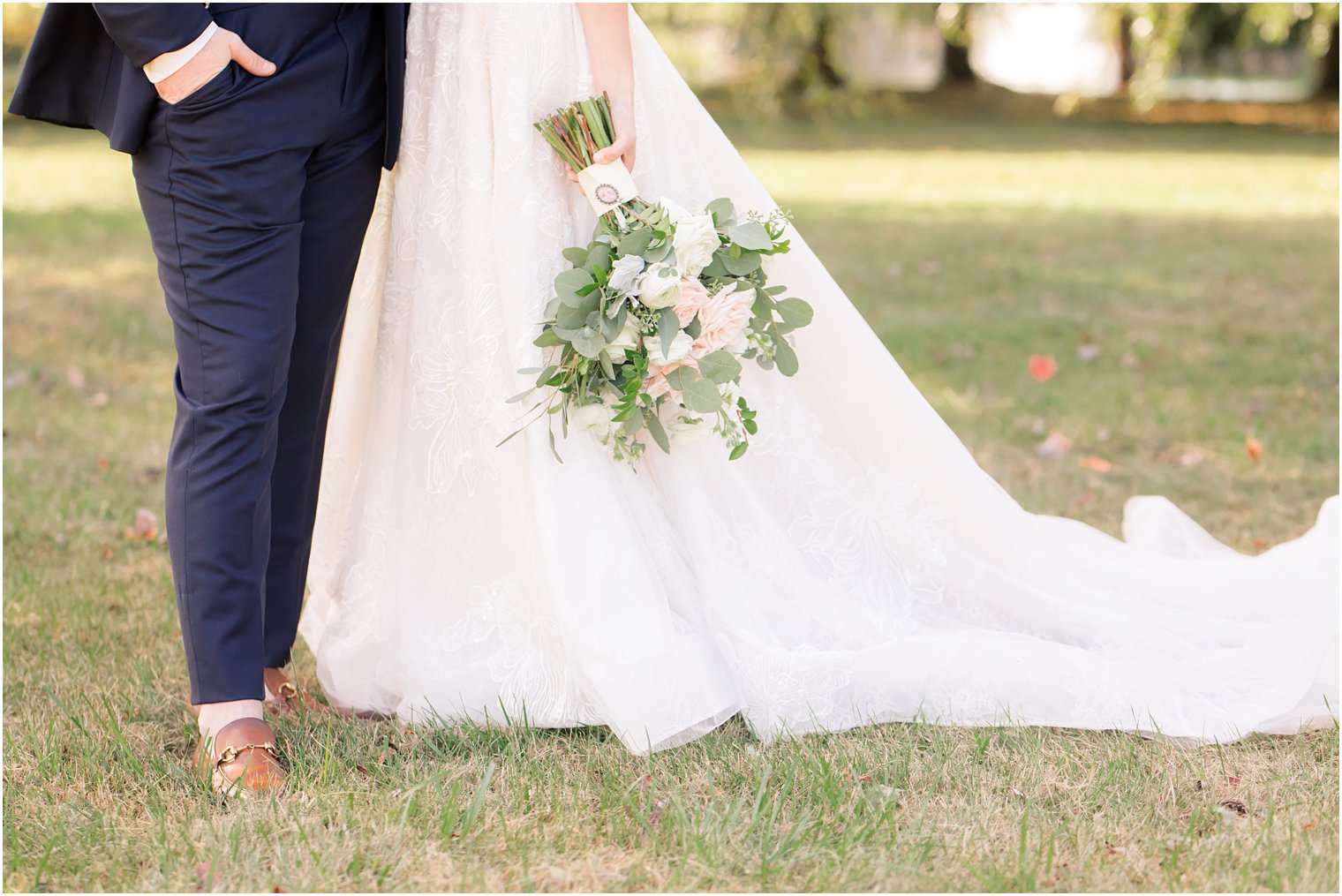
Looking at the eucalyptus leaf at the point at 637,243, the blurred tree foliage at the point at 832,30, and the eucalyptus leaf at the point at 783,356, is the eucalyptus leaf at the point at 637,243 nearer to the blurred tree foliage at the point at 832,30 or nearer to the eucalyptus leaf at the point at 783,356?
the eucalyptus leaf at the point at 783,356

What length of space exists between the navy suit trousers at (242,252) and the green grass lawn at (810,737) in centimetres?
34

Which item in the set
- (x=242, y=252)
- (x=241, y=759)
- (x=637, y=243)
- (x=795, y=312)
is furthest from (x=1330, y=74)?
(x=241, y=759)

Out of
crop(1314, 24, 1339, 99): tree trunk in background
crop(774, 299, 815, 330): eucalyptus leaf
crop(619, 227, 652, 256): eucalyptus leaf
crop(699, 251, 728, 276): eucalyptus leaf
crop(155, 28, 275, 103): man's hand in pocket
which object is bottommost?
crop(1314, 24, 1339, 99): tree trunk in background

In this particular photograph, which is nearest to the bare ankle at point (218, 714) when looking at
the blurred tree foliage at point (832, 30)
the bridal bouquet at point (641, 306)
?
the bridal bouquet at point (641, 306)

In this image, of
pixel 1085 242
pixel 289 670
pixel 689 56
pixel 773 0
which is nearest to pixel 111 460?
pixel 289 670

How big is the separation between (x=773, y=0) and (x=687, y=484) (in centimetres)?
944

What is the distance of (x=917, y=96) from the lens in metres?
19.7

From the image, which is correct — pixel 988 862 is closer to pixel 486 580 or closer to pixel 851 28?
pixel 486 580

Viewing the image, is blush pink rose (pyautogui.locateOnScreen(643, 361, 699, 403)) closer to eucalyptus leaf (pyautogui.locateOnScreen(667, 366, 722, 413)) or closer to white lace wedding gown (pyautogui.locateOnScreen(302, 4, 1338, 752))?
eucalyptus leaf (pyautogui.locateOnScreen(667, 366, 722, 413))

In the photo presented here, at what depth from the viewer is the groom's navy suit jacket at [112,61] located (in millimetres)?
1854

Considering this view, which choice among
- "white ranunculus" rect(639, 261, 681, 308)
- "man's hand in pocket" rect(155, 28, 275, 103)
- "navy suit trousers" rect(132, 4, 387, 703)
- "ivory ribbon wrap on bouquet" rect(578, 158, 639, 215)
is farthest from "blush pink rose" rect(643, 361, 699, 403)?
"man's hand in pocket" rect(155, 28, 275, 103)

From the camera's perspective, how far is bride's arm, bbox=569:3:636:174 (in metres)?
2.20

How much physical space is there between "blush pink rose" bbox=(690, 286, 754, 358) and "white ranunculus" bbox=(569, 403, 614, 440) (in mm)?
183

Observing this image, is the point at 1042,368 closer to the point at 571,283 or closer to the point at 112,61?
the point at 571,283
